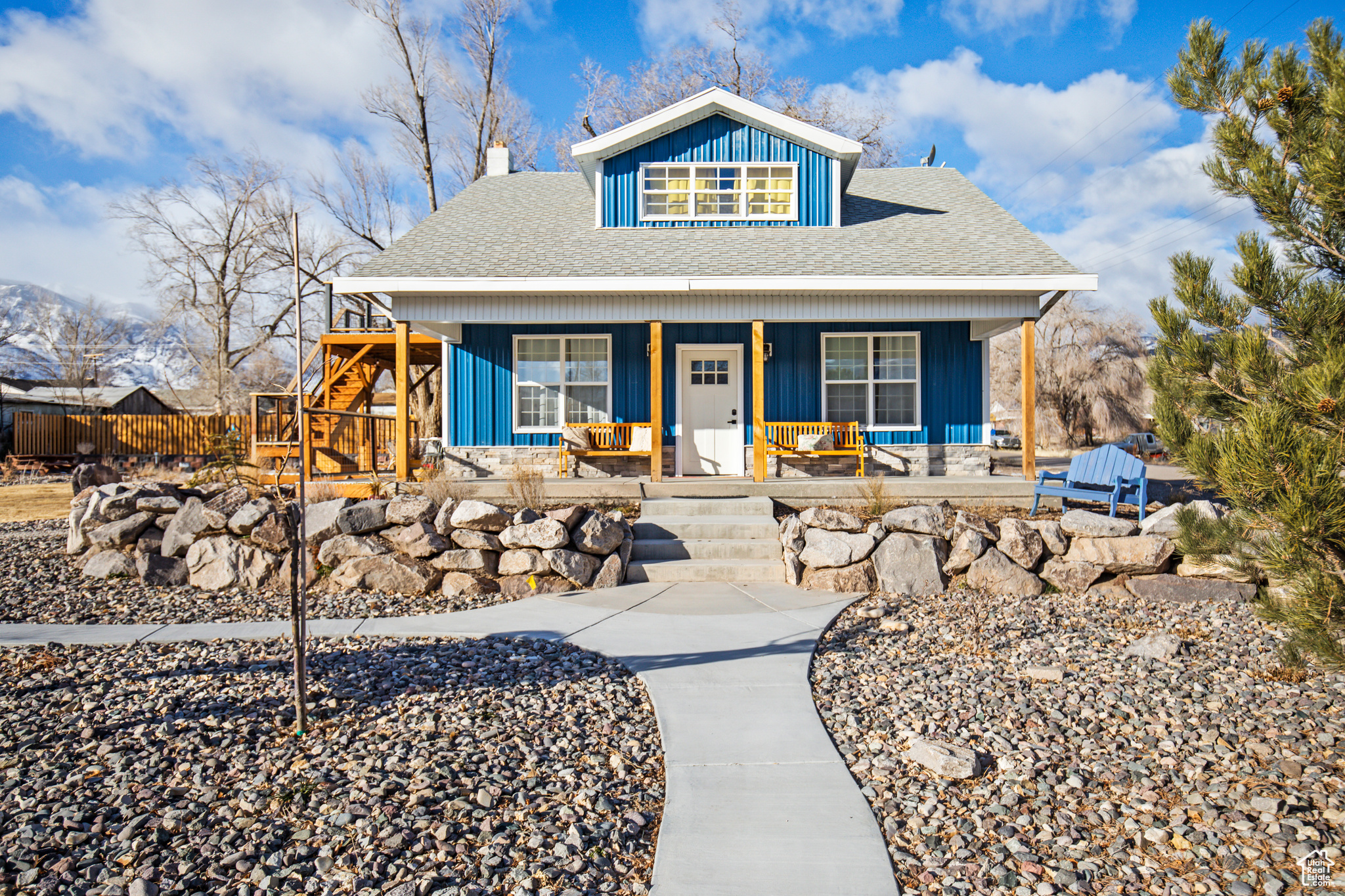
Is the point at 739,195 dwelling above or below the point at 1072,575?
above

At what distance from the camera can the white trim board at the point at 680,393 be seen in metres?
11.1

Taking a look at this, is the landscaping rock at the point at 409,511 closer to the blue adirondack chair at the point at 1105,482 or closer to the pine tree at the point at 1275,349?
the pine tree at the point at 1275,349

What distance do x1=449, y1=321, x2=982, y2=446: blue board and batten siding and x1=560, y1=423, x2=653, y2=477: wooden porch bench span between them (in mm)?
386

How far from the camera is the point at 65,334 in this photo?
3847 cm

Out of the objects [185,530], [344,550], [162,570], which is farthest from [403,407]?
[162,570]

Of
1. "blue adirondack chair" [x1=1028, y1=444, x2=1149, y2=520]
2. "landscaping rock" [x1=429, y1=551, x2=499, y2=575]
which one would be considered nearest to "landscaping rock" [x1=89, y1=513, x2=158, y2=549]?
"landscaping rock" [x1=429, y1=551, x2=499, y2=575]

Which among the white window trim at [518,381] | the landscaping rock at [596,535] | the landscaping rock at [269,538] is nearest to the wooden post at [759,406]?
the landscaping rock at [596,535]

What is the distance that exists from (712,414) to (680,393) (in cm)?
60

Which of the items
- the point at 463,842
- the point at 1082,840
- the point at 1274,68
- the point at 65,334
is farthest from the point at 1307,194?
the point at 65,334

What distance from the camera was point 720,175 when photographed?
11.6m

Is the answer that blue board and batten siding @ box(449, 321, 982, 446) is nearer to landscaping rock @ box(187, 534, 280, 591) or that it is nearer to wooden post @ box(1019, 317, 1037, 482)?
wooden post @ box(1019, 317, 1037, 482)

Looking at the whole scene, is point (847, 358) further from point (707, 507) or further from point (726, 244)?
point (707, 507)

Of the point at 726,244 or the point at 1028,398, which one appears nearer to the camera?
the point at 1028,398

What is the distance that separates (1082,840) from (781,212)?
1034 cm
